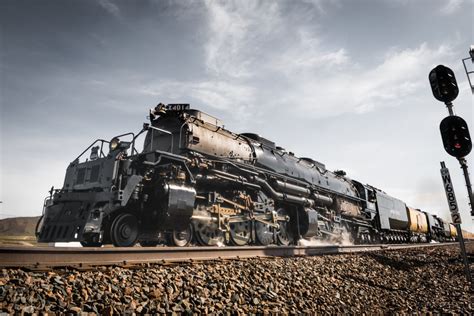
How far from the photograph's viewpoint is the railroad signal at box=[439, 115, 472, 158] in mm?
4340

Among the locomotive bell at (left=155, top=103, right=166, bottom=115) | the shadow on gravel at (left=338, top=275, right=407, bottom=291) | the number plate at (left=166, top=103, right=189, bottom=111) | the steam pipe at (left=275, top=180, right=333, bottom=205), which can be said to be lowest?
the shadow on gravel at (left=338, top=275, right=407, bottom=291)

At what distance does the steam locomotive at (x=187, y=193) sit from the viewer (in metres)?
6.39

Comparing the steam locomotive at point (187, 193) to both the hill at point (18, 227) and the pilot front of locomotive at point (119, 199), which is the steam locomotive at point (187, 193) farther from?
the hill at point (18, 227)

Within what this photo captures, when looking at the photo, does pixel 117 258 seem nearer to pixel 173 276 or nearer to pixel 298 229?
pixel 173 276

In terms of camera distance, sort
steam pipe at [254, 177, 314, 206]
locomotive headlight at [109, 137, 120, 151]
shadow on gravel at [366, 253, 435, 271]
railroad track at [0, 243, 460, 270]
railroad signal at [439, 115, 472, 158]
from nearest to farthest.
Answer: railroad track at [0, 243, 460, 270]
railroad signal at [439, 115, 472, 158]
locomotive headlight at [109, 137, 120, 151]
shadow on gravel at [366, 253, 435, 271]
steam pipe at [254, 177, 314, 206]

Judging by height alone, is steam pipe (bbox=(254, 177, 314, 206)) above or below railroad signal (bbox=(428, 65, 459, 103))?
below

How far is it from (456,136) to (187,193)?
5405 mm

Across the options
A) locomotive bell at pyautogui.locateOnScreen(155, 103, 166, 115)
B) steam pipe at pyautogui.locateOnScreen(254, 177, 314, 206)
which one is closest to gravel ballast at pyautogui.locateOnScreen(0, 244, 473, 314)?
steam pipe at pyautogui.locateOnScreen(254, 177, 314, 206)

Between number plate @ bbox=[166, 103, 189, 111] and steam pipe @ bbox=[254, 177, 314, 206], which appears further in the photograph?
steam pipe @ bbox=[254, 177, 314, 206]

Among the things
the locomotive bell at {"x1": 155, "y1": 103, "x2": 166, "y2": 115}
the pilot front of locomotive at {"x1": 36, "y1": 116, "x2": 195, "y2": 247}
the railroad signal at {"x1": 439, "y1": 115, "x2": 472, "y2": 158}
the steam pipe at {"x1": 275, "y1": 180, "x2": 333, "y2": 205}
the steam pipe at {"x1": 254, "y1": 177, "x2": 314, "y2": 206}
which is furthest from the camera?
the steam pipe at {"x1": 275, "y1": 180, "x2": 333, "y2": 205}

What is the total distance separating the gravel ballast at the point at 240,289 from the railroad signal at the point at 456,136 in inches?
96.6

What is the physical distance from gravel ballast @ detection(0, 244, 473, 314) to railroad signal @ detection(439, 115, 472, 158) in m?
2.45

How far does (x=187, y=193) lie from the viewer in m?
7.09

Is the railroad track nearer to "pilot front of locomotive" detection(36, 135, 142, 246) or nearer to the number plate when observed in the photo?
"pilot front of locomotive" detection(36, 135, 142, 246)
